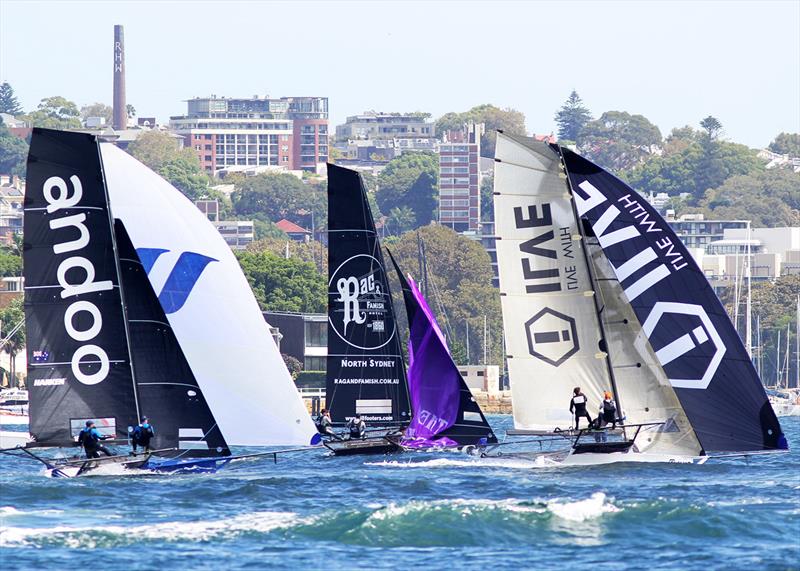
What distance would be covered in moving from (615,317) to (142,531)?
10.2 metres

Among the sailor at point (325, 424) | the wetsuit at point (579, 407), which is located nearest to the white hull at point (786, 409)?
the sailor at point (325, 424)

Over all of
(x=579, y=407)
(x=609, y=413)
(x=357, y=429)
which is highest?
(x=579, y=407)

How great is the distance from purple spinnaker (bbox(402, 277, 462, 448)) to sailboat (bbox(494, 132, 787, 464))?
217 inches

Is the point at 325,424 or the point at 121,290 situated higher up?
the point at 121,290

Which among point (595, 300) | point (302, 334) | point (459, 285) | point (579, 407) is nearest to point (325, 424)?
point (579, 407)

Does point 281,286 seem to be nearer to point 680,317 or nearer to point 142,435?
point 680,317

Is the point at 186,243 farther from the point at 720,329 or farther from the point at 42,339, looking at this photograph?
the point at 720,329

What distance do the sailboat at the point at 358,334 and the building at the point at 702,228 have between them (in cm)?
15082

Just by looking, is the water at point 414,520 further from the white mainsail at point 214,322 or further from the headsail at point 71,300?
the headsail at point 71,300

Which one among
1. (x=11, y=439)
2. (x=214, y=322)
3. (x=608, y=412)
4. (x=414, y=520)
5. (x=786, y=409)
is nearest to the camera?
(x=414, y=520)

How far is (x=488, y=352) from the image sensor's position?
132250mm

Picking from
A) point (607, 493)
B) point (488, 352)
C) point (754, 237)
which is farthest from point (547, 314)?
point (754, 237)

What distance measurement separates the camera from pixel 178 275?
32.6 meters

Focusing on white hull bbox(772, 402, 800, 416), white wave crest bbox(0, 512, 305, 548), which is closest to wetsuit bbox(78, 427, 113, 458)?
white wave crest bbox(0, 512, 305, 548)
